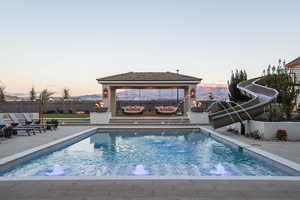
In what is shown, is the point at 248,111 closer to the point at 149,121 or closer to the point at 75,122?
the point at 149,121

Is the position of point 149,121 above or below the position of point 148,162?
above

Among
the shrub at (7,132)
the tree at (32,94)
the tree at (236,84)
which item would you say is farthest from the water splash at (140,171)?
the tree at (32,94)

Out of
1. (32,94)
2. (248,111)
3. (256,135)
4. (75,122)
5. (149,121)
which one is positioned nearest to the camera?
(256,135)

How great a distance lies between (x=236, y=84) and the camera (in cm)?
2123

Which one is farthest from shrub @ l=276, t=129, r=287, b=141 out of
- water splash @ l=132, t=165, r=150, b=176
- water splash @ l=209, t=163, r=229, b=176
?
water splash @ l=132, t=165, r=150, b=176

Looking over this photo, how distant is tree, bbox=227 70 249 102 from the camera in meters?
20.7

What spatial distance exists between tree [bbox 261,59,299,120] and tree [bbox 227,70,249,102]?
22.8 ft

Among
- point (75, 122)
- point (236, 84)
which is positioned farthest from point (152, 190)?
point (236, 84)

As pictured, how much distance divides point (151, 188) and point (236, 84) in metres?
19.6

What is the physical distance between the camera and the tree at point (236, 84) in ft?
67.9

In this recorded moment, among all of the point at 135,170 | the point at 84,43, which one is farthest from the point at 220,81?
the point at 135,170

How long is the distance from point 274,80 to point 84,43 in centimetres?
1695

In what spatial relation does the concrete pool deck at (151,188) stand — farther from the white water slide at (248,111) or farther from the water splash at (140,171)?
the white water slide at (248,111)

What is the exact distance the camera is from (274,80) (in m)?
13.0
